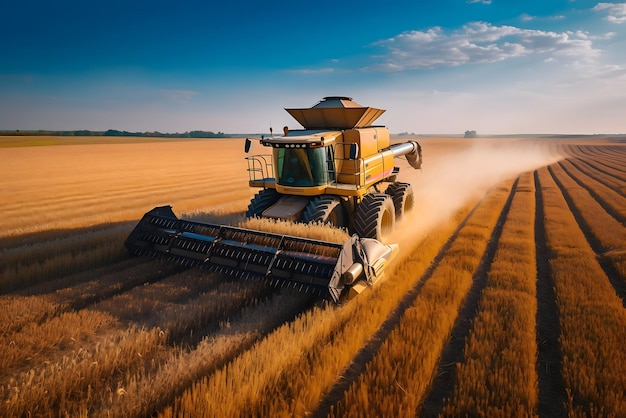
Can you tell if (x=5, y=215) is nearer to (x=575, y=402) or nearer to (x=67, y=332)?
(x=67, y=332)

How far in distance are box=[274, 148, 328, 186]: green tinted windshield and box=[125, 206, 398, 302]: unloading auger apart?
1884 millimetres

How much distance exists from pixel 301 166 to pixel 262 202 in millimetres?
1218

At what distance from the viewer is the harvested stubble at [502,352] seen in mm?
2748

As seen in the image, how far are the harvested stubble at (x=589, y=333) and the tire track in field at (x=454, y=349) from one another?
908mm

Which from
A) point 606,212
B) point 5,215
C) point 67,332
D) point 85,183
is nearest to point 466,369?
point 67,332

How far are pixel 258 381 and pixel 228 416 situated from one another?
0.38 m

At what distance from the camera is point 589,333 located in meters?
3.71

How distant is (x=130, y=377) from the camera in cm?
302

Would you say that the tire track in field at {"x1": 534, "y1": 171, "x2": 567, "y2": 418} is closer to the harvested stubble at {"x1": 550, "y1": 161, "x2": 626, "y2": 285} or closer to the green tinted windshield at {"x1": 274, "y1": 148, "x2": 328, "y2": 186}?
the harvested stubble at {"x1": 550, "y1": 161, "x2": 626, "y2": 285}

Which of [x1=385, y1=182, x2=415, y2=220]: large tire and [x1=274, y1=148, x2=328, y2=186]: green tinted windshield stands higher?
[x1=274, y1=148, x2=328, y2=186]: green tinted windshield

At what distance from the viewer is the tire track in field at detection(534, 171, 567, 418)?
2.90m

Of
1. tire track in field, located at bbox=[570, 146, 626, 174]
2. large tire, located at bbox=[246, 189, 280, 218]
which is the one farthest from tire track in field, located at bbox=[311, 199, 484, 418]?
tire track in field, located at bbox=[570, 146, 626, 174]

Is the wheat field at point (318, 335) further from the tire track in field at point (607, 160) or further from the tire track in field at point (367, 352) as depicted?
the tire track in field at point (607, 160)

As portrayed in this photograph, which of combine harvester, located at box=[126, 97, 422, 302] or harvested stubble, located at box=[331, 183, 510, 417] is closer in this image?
harvested stubble, located at box=[331, 183, 510, 417]
